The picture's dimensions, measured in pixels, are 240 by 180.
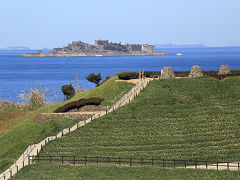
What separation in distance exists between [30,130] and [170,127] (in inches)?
625

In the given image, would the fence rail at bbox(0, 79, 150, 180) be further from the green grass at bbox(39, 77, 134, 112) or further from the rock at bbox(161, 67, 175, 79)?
the rock at bbox(161, 67, 175, 79)

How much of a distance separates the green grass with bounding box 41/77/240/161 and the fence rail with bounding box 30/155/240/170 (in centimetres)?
152

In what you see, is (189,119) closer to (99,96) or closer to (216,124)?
(216,124)

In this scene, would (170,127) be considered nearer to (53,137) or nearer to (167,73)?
(53,137)

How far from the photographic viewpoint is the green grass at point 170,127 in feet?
161

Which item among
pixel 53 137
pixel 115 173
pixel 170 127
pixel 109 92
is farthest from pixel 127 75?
pixel 115 173

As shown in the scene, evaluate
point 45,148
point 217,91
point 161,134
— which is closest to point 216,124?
point 161,134

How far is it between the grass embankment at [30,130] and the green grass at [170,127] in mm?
3307

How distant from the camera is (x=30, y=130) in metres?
58.1

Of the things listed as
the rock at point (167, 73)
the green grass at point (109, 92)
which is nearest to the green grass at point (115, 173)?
the green grass at point (109, 92)

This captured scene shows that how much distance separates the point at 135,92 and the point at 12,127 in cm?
1619

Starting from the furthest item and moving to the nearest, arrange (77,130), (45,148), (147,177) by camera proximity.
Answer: (77,130)
(45,148)
(147,177)

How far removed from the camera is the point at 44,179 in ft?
132

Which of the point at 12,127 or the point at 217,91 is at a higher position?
the point at 217,91
